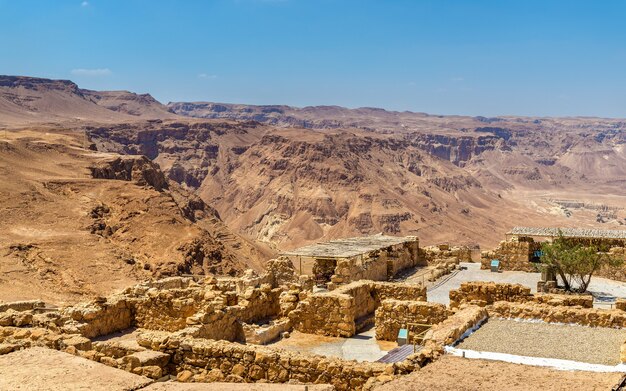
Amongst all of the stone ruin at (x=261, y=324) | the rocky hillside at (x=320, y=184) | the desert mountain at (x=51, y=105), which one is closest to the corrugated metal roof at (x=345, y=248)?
the stone ruin at (x=261, y=324)

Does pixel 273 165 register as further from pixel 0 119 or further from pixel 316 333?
pixel 316 333

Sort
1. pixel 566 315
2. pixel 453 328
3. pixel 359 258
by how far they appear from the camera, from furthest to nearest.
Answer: pixel 359 258, pixel 566 315, pixel 453 328

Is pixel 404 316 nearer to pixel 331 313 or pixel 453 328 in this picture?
pixel 331 313

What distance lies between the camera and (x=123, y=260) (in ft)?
141

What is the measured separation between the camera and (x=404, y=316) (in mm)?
13133

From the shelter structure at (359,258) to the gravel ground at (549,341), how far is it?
936 centimetres

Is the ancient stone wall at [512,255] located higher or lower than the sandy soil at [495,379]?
lower

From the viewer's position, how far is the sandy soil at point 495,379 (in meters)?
7.09

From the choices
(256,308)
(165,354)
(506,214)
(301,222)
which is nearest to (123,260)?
(256,308)

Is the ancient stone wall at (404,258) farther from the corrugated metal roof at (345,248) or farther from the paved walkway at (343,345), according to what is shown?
the paved walkway at (343,345)

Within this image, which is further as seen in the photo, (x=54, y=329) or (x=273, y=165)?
(x=273, y=165)

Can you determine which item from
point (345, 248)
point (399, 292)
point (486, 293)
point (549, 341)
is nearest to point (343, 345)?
point (399, 292)

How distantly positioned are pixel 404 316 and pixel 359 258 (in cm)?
1124

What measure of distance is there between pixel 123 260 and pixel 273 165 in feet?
218
